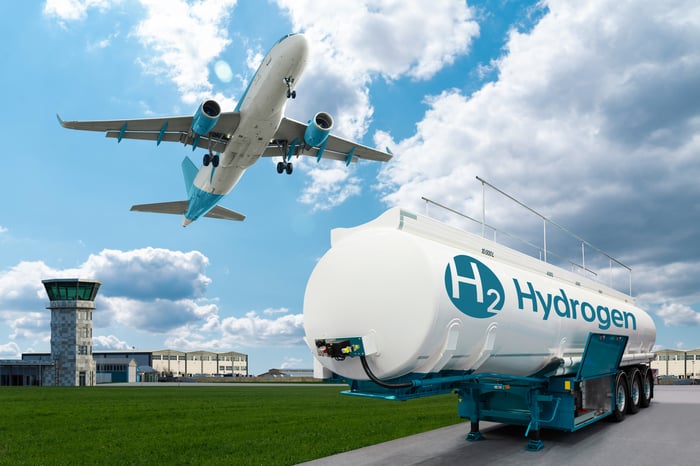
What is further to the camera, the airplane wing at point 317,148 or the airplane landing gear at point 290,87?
the airplane wing at point 317,148

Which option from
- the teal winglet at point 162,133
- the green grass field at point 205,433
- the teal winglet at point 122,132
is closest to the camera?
the green grass field at point 205,433

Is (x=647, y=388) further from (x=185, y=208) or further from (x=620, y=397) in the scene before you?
(x=185, y=208)

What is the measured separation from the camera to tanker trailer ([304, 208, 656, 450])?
7.19 metres

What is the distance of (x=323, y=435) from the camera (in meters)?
12.5

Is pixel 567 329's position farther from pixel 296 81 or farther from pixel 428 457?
pixel 296 81

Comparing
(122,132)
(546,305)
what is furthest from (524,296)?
(122,132)

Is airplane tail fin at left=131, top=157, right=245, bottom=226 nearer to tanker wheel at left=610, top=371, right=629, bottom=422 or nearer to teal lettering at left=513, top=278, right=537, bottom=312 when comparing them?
tanker wheel at left=610, top=371, right=629, bottom=422

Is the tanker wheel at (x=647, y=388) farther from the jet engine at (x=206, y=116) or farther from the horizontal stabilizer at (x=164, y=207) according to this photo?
the horizontal stabilizer at (x=164, y=207)

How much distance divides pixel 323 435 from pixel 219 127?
56.2 ft

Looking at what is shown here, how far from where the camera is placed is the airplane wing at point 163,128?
25891 millimetres

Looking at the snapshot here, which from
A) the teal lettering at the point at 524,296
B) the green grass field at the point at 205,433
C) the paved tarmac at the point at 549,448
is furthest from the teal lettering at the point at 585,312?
the green grass field at the point at 205,433

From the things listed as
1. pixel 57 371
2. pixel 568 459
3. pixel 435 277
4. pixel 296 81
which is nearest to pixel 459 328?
pixel 435 277

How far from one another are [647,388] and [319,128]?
16.9 metres

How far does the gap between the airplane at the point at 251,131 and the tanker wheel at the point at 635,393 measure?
51.9 feet
